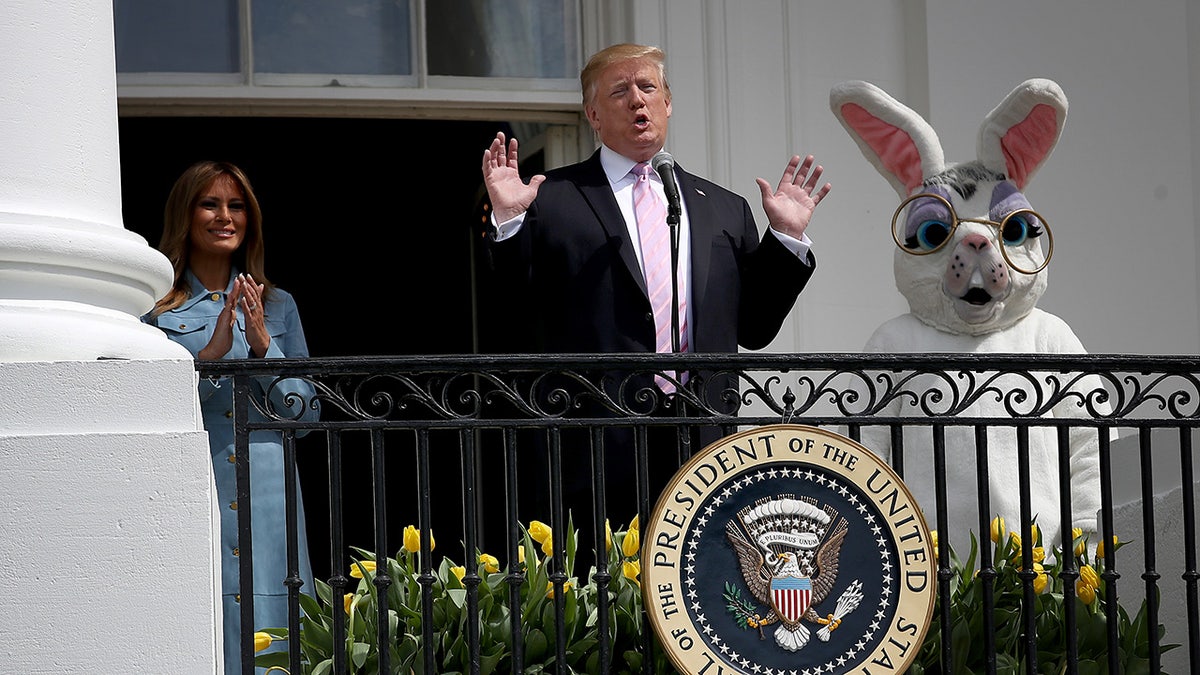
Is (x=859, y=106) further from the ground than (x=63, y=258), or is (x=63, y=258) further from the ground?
(x=859, y=106)

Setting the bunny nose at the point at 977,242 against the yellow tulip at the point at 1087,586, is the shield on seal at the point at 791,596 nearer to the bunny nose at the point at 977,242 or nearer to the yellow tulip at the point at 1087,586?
the yellow tulip at the point at 1087,586

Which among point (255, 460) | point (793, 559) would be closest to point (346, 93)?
point (255, 460)

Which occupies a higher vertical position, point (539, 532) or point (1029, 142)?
point (1029, 142)

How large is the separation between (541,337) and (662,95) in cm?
80

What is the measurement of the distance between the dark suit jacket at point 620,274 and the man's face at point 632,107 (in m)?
0.14

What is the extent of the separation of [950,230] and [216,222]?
7.55 ft

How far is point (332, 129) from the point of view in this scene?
392 inches

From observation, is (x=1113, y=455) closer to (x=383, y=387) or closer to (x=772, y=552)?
(x=772, y=552)

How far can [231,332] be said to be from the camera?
5.25 meters

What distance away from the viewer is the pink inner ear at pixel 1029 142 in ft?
20.2

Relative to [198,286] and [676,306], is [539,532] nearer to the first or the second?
[676,306]

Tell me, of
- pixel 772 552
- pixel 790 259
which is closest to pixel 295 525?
pixel 772 552

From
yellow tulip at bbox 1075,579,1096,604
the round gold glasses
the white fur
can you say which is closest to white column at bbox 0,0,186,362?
yellow tulip at bbox 1075,579,1096,604

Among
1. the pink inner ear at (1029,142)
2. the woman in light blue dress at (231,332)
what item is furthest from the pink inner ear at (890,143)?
the woman in light blue dress at (231,332)
